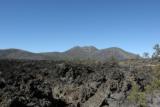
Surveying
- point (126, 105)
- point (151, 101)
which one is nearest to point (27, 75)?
point (126, 105)

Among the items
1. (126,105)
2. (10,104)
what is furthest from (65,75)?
(10,104)

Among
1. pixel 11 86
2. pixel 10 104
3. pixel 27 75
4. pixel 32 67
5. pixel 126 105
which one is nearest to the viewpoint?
pixel 10 104

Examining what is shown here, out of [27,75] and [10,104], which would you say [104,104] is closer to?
[27,75]

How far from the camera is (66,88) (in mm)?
79375

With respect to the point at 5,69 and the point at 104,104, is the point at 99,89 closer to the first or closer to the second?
the point at 104,104

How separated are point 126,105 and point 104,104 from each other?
689 cm

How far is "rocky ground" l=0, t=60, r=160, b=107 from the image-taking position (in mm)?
60812

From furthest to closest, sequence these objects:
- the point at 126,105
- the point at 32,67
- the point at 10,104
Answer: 1. the point at 32,67
2. the point at 126,105
3. the point at 10,104

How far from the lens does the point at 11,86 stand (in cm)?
6112

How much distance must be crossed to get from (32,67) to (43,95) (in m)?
17.5

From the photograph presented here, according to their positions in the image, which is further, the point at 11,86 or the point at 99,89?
the point at 99,89

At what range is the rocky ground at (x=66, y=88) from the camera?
2394 inches

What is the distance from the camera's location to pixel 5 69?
2940 inches

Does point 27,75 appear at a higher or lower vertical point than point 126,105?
higher
